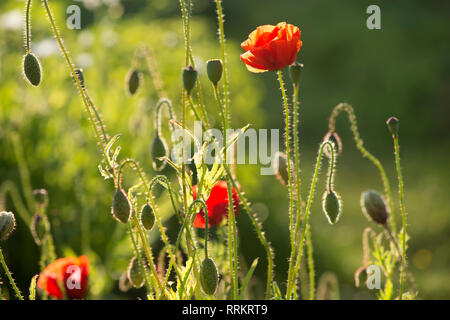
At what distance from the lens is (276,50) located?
88 cm

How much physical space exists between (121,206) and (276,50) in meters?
0.32

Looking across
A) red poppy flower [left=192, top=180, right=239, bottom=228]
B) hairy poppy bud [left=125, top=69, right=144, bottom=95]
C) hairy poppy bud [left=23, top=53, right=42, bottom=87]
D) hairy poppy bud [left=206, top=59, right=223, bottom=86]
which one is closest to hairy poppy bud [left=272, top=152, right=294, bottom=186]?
red poppy flower [left=192, top=180, right=239, bottom=228]

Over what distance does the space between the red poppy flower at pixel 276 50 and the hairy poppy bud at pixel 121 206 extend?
29cm

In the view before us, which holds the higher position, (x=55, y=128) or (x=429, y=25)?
(x=429, y=25)

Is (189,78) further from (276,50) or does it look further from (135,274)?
(135,274)

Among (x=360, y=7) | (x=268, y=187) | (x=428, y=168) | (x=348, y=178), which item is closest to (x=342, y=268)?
(x=268, y=187)

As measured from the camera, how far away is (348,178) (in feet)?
13.0

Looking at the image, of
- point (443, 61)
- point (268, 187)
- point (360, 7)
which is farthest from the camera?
point (360, 7)

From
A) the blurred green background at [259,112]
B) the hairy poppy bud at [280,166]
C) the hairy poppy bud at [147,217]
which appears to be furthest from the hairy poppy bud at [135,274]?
the blurred green background at [259,112]

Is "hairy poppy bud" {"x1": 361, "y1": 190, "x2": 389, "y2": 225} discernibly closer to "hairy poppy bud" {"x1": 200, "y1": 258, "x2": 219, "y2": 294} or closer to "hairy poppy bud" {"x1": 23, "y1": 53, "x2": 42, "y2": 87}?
"hairy poppy bud" {"x1": 200, "y1": 258, "x2": 219, "y2": 294}

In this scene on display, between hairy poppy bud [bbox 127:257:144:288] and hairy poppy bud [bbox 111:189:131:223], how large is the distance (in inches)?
5.1

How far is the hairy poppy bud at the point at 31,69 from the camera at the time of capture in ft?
3.02

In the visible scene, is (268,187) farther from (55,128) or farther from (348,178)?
(55,128)

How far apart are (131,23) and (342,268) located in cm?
217
